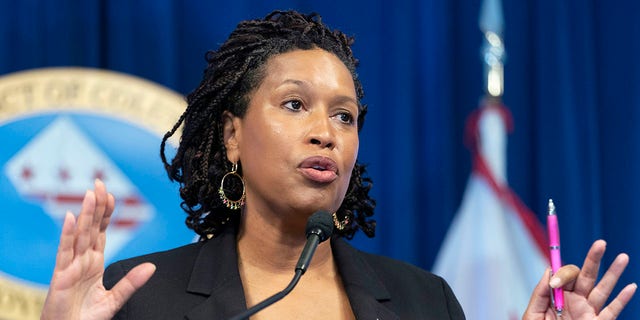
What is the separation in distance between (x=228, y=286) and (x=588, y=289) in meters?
0.70

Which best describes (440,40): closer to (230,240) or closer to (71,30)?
(71,30)

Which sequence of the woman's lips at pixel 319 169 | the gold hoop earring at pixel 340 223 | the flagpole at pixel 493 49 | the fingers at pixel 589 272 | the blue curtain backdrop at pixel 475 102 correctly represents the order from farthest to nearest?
the flagpole at pixel 493 49
the blue curtain backdrop at pixel 475 102
the gold hoop earring at pixel 340 223
the woman's lips at pixel 319 169
the fingers at pixel 589 272

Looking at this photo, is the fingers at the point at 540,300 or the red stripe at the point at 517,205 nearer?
the fingers at the point at 540,300

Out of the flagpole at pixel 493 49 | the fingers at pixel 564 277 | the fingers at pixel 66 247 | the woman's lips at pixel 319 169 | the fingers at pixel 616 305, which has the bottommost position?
the fingers at pixel 66 247

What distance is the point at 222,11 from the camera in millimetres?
3059

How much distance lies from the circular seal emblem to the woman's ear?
84 cm

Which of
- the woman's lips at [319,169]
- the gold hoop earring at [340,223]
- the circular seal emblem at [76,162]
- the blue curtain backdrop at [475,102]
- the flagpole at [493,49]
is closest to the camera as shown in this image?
the woman's lips at [319,169]

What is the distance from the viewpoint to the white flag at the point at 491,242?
3.17 metres

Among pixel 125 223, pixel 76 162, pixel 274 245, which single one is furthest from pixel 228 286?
pixel 76 162

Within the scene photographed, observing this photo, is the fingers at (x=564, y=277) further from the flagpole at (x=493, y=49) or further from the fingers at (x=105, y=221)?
the flagpole at (x=493, y=49)

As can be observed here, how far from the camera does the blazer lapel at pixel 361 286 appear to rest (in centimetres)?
187

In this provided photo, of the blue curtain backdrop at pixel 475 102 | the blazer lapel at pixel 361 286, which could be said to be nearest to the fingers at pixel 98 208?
the blazer lapel at pixel 361 286

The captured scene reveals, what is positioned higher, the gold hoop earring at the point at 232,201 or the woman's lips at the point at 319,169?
the woman's lips at the point at 319,169

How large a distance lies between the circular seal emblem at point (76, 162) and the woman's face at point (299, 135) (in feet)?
2.82
